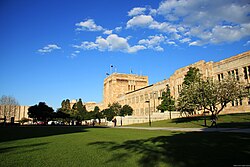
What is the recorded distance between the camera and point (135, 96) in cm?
9925

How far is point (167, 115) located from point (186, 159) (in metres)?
46.3

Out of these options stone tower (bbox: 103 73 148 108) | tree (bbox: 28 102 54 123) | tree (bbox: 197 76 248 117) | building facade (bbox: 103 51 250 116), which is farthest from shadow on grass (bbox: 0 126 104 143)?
stone tower (bbox: 103 73 148 108)

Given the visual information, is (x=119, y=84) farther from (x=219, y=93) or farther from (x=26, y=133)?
(x=26, y=133)

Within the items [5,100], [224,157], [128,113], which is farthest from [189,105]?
[5,100]

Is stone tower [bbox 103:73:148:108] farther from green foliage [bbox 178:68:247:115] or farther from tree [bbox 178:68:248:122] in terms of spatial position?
tree [bbox 178:68:248:122]

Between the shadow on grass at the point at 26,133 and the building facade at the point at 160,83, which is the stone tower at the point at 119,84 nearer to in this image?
the building facade at the point at 160,83

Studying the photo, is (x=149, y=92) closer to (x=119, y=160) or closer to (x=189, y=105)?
(x=189, y=105)

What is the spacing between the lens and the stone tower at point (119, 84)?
126 meters

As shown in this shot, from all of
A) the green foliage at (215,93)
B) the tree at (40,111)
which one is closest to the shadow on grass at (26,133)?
the green foliage at (215,93)

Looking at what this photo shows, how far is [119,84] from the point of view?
419ft

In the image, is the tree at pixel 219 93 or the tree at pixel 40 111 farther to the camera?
the tree at pixel 40 111

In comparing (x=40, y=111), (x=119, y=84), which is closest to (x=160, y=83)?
(x=40, y=111)

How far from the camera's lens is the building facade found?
4416cm

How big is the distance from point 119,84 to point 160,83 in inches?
2037
